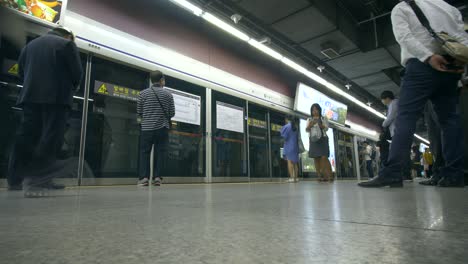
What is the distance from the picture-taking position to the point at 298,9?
186 inches

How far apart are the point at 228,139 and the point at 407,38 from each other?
393 cm

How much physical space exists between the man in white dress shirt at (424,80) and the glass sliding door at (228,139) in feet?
11.2

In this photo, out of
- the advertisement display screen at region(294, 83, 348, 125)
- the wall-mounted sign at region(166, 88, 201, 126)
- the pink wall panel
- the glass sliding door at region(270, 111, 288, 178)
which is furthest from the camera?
the advertisement display screen at region(294, 83, 348, 125)

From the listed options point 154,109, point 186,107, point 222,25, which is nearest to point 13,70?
point 154,109

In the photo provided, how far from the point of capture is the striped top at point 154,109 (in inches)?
118

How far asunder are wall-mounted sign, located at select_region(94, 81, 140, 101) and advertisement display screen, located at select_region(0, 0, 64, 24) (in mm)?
833

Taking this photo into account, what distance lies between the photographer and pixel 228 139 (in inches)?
211

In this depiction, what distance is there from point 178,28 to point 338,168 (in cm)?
683

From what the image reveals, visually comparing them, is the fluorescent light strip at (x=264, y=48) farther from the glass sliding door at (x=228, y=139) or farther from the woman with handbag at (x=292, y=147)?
the woman with handbag at (x=292, y=147)

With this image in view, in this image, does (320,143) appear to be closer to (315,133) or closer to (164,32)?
(315,133)

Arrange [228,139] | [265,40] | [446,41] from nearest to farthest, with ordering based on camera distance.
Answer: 1. [446,41]
2. [228,139]
3. [265,40]

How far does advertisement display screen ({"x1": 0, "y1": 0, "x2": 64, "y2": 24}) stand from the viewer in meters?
2.93

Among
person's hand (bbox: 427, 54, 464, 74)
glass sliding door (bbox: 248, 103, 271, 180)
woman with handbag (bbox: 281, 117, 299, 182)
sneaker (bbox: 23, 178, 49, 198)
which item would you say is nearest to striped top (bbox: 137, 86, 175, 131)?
sneaker (bbox: 23, 178, 49, 198)

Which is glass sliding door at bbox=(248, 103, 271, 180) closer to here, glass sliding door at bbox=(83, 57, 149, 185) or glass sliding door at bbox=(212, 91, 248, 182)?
glass sliding door at bbox=(212, 91, 248, 182)
